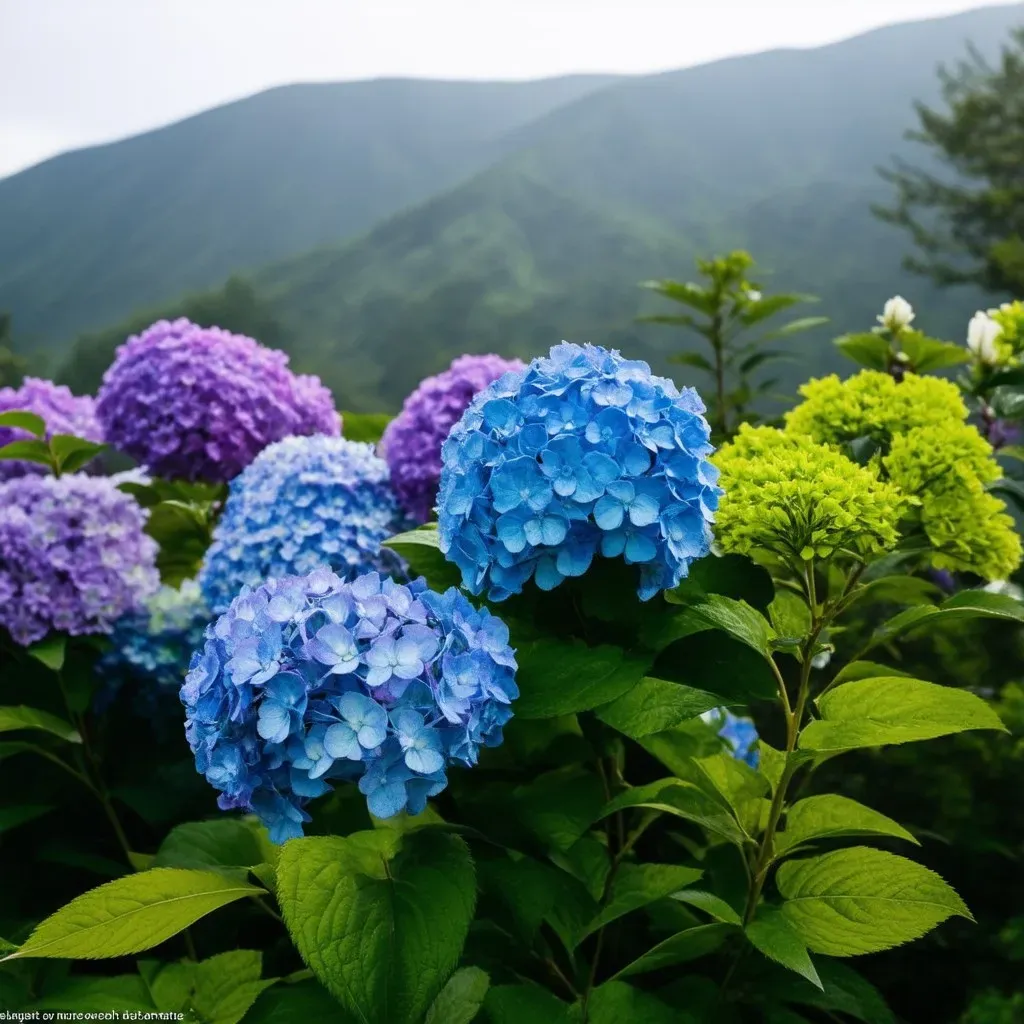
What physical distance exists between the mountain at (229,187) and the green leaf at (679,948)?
16.4 metres

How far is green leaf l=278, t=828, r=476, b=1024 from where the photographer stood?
807 millimetres

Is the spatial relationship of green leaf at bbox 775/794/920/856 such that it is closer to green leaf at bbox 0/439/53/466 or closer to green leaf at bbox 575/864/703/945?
green leaf at bbox 575/864/703/945

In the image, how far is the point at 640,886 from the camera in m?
1.18

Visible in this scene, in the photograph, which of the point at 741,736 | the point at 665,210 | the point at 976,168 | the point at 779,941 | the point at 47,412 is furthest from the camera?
the point at 665,210

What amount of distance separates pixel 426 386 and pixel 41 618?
0.86m

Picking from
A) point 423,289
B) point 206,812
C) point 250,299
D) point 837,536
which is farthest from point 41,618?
point 423,289

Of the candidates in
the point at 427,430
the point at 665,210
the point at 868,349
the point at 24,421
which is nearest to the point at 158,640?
the point at 24,421

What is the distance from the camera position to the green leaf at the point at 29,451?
186 centimetres

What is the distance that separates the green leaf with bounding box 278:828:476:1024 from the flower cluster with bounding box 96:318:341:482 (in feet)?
4.54

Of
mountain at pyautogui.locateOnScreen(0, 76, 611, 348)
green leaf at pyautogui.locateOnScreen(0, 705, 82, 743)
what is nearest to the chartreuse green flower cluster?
green leaf at pyautogui.locateOnScreen(0, 705, 82, 743)

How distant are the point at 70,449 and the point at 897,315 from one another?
64.7 inches

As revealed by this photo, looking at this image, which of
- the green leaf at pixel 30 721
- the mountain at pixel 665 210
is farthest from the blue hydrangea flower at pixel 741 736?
the mountain at pixel 665 210

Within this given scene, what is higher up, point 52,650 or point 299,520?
point 299,520

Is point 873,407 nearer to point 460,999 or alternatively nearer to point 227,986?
point 460,999
